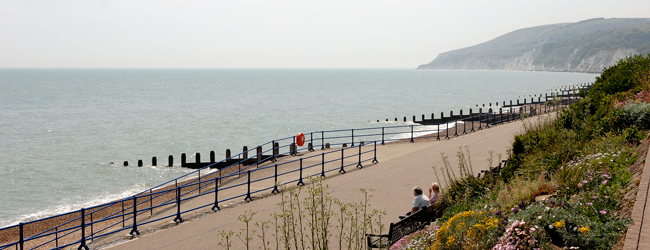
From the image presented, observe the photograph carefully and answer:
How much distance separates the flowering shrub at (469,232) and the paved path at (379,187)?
3617 mm

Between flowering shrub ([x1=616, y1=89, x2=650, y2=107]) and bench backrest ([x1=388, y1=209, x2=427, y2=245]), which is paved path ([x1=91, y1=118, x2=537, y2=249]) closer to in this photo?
bench backrest ([x1=388, y1=209, x2=427, y2=245])

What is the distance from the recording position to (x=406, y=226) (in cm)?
896

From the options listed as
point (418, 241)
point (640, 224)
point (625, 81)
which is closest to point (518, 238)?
point (640, 224)

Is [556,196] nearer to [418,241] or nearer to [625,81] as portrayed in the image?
[418,241]

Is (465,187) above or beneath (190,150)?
above

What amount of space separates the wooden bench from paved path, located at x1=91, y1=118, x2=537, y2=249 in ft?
4.20

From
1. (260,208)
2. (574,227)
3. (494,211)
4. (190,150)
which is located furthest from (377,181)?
(190,150)

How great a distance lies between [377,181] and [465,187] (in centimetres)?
487

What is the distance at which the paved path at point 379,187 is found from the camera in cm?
1055

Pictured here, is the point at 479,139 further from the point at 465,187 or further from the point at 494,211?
the point at 494,211

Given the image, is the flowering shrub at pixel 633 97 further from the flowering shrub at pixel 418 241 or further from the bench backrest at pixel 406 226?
the flowering shrub at pixel 418 241

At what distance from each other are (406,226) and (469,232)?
199cm

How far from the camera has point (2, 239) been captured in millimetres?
19031

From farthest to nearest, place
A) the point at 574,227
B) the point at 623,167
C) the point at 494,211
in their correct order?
the point at 623,167 → the point at 494,211 → the point at 574,227
